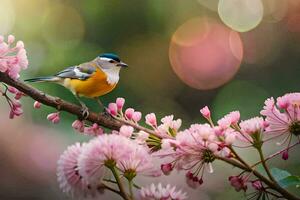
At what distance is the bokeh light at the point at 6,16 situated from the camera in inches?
98.2

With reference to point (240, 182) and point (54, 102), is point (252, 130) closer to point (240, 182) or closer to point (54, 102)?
point (240, 182)

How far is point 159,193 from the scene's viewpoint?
13.1 inches

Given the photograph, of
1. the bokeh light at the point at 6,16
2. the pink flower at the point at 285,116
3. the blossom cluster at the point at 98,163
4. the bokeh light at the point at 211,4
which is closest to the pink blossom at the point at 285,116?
the pink flower at the point at 285,116

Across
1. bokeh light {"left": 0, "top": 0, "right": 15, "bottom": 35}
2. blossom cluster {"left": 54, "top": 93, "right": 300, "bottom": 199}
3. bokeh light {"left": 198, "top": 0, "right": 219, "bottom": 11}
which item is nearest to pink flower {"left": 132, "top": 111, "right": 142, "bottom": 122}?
blossom cluster {"left": 54, "top": 93, "right": 300, "bottom": 199}

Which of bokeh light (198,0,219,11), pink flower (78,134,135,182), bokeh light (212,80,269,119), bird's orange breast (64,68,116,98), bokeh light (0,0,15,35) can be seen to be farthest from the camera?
bokeh light (198,0,219,11)

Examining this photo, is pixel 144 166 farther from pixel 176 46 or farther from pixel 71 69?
pixel 176 46

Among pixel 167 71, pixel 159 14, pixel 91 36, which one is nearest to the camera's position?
pixel 91 36

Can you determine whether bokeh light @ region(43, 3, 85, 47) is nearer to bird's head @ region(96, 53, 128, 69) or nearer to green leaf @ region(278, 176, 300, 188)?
bird's head @ region(96, 53, 128, 69)

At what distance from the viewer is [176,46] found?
3.24 metres

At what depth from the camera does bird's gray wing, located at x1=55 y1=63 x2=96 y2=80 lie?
0.74 metres

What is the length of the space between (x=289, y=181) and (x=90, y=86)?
39 cm

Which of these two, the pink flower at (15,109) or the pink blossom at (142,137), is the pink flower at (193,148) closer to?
the pink blossom at (142,137)

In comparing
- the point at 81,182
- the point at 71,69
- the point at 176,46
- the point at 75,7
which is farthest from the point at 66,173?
the point at 176,46

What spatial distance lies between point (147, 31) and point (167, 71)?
297 mm
